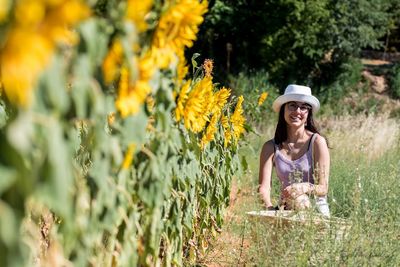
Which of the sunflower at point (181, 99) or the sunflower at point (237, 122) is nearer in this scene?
the sunflower at point (181, 99)

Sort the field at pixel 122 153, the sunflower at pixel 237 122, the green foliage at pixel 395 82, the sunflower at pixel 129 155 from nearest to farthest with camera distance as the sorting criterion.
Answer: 1. the field at pixel 122 153
2. the sunflower at pixel 129 155
3. the sunflower at pixel 237 122
4. the green foliage at pixel 395 82

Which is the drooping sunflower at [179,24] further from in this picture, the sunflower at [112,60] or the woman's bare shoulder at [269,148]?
the woman's bare shoulder at [269,148]

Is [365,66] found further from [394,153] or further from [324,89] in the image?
[394,153]

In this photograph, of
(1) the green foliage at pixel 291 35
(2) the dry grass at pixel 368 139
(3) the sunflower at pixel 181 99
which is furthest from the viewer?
(1) the green foliage at pixel 291 35

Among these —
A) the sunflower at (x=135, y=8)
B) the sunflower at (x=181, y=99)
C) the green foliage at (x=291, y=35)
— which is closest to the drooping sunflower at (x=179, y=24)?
the sunflower at (x=135, y=8)

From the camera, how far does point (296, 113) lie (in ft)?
A: 13.8

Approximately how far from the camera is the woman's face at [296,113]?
421 cm

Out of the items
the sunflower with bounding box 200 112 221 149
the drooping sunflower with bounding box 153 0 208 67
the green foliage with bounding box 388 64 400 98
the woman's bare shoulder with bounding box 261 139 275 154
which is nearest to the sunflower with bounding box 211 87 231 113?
the sunflower with bounding box 200 112 221 149

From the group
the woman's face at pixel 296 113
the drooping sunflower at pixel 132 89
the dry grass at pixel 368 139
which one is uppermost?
the dry grass at pixel 368 139

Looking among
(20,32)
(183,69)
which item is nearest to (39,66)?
(20,32)

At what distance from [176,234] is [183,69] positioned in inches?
28.8

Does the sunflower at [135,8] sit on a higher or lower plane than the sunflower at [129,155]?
higher

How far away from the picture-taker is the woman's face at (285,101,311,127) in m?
4.21

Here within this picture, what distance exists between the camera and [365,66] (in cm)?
1956
